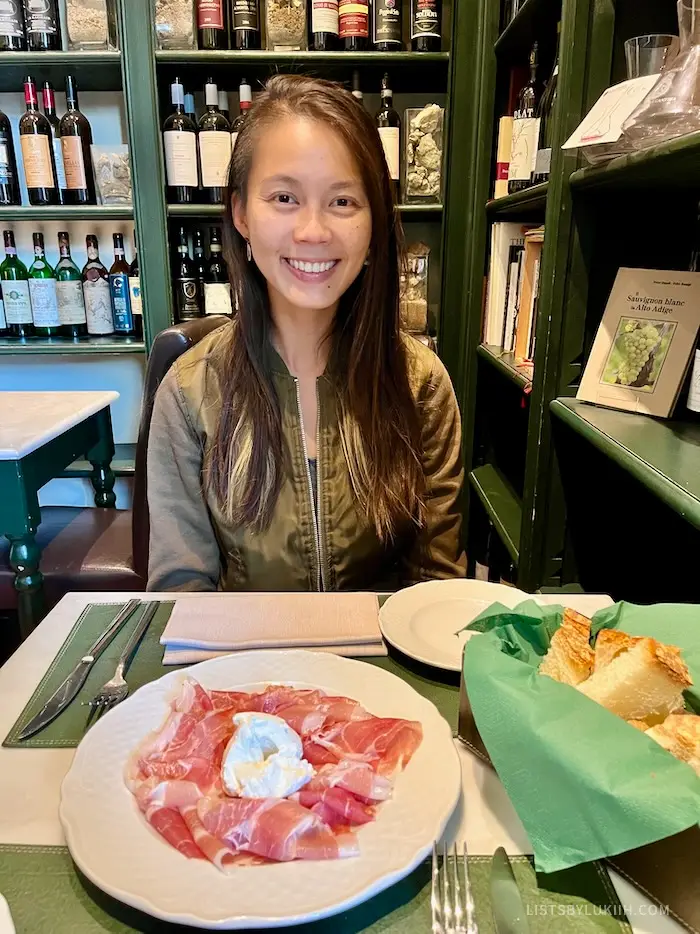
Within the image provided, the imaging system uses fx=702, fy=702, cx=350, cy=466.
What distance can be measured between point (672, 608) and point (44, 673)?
75 centimetres

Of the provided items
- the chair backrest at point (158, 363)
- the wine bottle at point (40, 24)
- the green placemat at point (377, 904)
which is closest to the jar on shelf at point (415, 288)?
the chair backrest at point (158, 363)

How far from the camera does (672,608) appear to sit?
0.76 metres

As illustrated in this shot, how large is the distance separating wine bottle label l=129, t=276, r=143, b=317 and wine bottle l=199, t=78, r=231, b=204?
1.51 feet

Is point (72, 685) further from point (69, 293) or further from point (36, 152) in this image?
point (36, 152)

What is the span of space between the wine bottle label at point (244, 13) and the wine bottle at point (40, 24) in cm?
62

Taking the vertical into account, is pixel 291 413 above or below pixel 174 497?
above

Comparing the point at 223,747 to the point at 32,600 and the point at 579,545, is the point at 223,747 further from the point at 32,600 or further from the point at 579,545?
the point at 32,600

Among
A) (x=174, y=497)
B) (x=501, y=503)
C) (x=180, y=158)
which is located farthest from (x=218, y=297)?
(x=174, y=497)

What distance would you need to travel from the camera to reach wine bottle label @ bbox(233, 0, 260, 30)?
2281 mm

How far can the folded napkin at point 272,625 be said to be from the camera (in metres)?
0.91

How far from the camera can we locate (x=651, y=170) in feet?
3.26

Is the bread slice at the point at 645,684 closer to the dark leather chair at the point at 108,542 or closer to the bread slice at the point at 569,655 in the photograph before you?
the bread slice at the point at 569,655

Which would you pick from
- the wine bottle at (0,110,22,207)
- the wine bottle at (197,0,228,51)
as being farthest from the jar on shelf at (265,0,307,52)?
the wine bottle at (0,110,22,207)

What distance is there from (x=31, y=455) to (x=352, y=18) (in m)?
1.74
